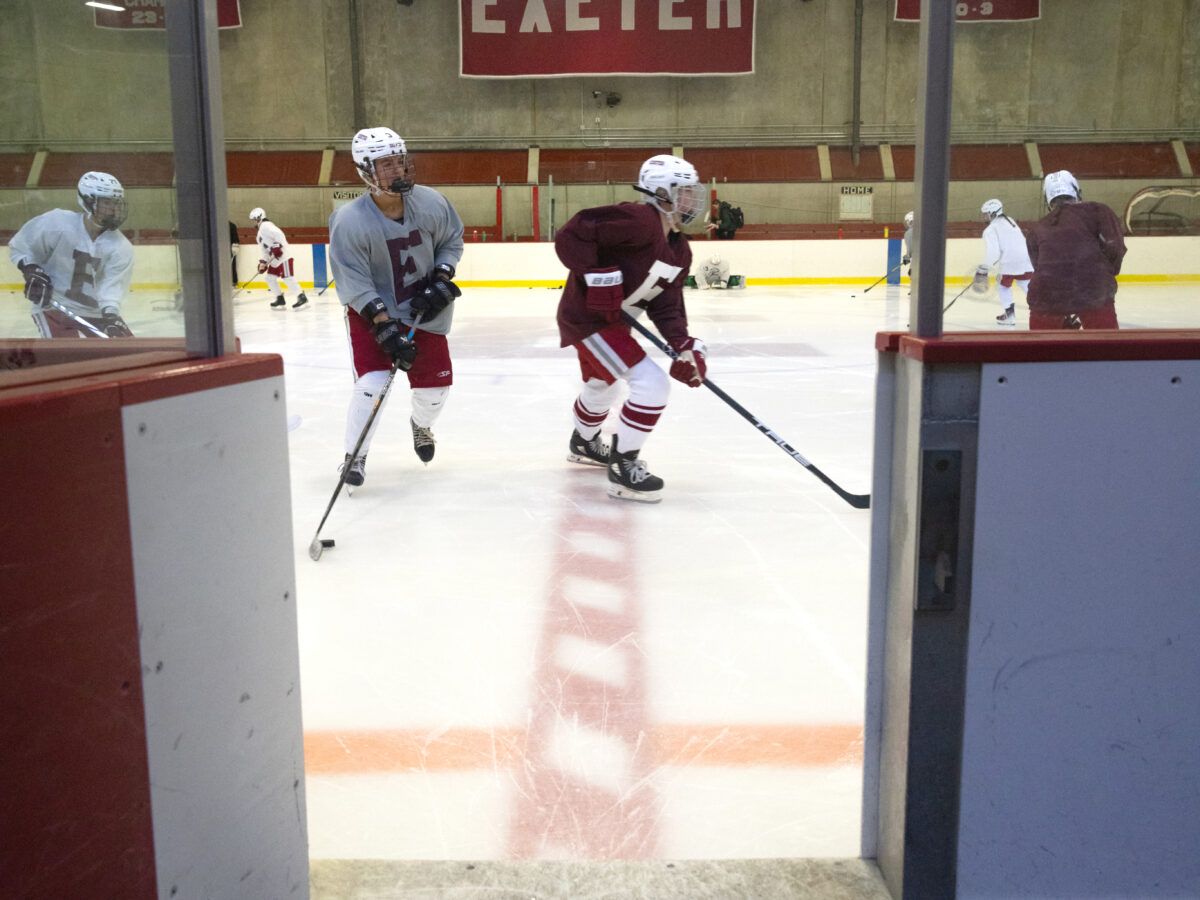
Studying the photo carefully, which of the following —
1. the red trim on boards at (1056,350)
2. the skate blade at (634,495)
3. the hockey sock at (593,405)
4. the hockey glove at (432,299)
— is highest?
the red trim on boards at (1056,350)

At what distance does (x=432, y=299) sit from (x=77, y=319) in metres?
2.33

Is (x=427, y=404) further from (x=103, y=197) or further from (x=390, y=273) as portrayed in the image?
(x=103, y=197)

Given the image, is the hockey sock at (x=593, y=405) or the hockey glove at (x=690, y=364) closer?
the hockey glove at (x=690, y=364)

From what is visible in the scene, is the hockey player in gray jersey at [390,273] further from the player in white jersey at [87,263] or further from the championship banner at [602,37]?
the championship banner at [602,37]

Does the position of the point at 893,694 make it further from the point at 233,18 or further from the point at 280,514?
the point at 233,18

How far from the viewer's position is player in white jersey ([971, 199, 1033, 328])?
1.36 m

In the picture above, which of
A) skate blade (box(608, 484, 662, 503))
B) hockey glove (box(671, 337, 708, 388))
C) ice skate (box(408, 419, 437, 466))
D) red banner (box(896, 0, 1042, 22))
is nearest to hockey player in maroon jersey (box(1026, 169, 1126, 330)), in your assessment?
red banner (box(896, 0, 1042, 22))

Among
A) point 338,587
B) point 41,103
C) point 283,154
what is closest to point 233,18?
point 283,154

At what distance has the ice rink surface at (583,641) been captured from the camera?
1642 mm

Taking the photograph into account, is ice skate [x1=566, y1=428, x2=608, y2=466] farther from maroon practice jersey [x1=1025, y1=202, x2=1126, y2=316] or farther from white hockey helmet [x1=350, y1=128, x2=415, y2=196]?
maroon practice jersey [x1=1025, y1=202, x2=1126, y2=316]

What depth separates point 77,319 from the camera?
1.39 metres

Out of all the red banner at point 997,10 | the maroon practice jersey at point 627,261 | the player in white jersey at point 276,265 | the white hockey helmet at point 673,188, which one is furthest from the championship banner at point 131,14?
the player in white jersey at point 276,265

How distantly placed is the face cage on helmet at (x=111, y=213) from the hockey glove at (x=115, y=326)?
0.32ft

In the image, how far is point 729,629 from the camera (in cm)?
248
